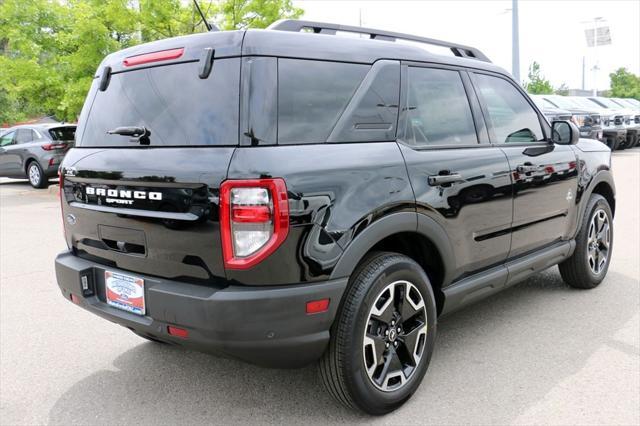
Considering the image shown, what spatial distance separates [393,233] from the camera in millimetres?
→ 2848

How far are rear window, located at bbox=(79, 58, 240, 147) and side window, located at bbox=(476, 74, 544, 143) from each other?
194 cm

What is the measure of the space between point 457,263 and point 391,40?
1.42 m

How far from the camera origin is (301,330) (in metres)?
2.51

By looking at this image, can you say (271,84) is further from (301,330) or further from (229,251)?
(301,330)

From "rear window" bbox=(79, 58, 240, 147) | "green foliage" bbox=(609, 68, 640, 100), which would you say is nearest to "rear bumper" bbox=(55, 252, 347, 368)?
"rear window" bbox=(79, 58, 240, 147)

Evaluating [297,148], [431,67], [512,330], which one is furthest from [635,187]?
[297,148]

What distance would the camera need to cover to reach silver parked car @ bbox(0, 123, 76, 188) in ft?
46.0

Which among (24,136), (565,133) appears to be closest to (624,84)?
(24,136)

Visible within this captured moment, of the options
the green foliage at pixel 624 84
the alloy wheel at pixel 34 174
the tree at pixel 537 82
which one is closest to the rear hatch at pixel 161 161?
the alloy wheel at pixel 34 174

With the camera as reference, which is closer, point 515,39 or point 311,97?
point 311,97

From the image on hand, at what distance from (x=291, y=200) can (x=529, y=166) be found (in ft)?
7.17

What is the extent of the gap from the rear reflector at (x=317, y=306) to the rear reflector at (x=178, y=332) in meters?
0.56

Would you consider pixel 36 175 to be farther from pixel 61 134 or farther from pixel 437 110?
pixel 437 110

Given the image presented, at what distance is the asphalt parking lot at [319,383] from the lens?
294 centimetres
